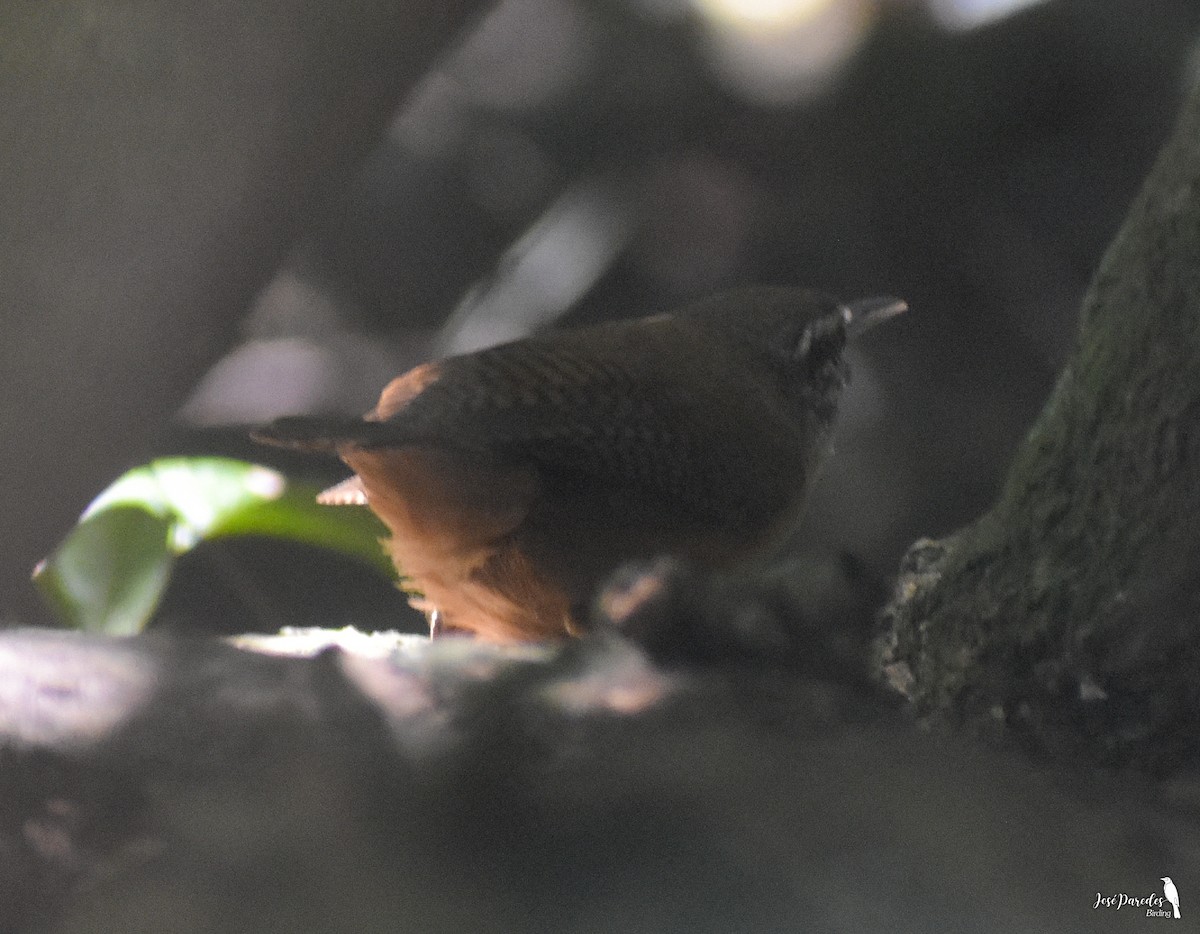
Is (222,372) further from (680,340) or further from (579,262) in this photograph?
(680,340)

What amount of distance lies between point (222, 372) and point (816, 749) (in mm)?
3729

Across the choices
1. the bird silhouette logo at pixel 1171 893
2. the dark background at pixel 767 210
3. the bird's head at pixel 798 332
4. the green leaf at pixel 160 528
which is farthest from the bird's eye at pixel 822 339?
the bird silhouette logo at pixel 1171 893

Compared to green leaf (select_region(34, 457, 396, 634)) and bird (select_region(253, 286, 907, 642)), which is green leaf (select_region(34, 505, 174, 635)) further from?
bird (select_region(253, 286, 907, 642))

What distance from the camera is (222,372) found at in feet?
14.4

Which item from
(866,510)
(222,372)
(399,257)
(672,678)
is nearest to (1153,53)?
(866,510)

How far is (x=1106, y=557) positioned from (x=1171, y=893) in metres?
0.60

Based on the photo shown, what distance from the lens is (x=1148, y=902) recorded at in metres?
0.92

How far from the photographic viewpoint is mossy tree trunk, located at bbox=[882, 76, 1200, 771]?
4.57 ft

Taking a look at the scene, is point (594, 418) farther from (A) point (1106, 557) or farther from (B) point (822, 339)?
(B) point (822, 339)

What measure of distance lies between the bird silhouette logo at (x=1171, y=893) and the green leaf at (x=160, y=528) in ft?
5.70

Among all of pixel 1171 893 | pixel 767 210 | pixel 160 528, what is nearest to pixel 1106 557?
pixel 1171 893

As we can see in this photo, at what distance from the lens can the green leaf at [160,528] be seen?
7.43 feet

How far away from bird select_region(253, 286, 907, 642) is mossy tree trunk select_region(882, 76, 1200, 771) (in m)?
0.47

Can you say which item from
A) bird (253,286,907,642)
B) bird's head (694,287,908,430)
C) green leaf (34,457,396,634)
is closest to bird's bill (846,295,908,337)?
bird's head (694,287,908,430)
